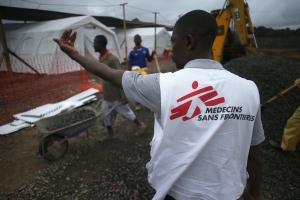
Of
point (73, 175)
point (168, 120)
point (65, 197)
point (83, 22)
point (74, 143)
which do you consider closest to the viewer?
point (168, 120)

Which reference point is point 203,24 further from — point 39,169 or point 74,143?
point 74,143

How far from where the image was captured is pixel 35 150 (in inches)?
143

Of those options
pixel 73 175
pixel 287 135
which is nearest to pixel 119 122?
pixel 73 175

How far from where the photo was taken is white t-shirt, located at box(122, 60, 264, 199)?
2.81ft

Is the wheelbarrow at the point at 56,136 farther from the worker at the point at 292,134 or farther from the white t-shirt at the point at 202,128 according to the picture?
the worker at the point at 292,134

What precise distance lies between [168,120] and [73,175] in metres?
2.60

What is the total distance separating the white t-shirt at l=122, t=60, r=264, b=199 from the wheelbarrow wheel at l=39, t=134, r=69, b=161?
278 cm

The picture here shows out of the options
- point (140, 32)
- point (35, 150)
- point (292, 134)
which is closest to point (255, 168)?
point (292, 134)

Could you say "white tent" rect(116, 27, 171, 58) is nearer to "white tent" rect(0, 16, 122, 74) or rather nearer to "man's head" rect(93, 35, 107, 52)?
"white tent" rect(0, 16, 122, 74)

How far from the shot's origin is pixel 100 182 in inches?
106

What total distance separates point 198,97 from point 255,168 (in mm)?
739

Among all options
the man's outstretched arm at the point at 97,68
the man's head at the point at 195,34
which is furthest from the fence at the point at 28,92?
the man's head at the point at 195,34

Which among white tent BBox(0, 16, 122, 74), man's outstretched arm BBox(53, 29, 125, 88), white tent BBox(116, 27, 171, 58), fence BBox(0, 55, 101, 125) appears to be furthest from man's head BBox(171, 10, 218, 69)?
white tent BBox(116, 27, 171, 58)

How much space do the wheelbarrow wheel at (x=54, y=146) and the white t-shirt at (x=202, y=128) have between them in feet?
9.11
